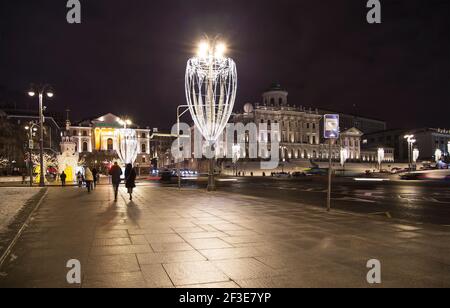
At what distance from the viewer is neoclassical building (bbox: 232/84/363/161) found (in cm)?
12588

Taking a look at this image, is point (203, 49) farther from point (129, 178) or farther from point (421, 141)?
point (421, 141)

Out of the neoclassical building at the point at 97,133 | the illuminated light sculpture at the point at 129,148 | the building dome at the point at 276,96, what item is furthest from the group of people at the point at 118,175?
the building dome at the point at 276,96

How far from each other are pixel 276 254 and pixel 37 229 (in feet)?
22.1

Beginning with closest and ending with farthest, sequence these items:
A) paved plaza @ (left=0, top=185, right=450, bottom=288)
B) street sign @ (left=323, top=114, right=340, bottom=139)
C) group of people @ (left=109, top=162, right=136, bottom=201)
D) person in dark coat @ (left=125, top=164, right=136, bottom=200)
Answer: paved plaza @ (left=0, top=185, right=450, bottom=288) < street sign @ (left=323, top=114, right=340, bottom=139) < group of people @ (left=109, top=162, right=136, bottom=201) < person in dark coat @ (left=125, top=164, right=136, bottom=200)

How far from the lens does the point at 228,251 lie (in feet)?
24.3

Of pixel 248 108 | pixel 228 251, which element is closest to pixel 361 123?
pixel 248 108

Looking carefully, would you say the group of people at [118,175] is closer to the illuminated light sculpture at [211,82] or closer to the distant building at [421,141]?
the illuminated light sculpture at [211,82]

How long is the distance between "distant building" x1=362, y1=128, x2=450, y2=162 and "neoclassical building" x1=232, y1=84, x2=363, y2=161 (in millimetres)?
9084

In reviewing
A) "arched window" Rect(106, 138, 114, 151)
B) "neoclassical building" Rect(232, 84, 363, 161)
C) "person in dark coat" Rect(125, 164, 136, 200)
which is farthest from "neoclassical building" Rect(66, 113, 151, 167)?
"person in dark coat" Rect(125, 164, 136, 200)

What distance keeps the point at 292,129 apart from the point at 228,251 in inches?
5046

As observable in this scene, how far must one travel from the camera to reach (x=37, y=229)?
33.6 ft

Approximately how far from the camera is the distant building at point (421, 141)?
457 feet

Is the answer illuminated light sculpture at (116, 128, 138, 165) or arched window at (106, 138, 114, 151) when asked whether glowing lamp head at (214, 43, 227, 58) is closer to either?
illuminated light sculpture at (116, 128, 138, 165)
